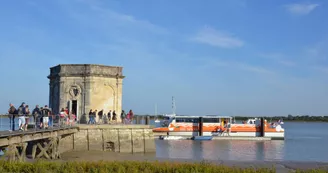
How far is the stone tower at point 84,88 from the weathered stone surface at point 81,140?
4570 mm

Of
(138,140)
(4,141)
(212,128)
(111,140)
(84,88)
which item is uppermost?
(84,88)

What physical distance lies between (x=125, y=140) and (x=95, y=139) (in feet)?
8.97


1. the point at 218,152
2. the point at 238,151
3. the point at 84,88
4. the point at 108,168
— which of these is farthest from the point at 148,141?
the point at 108,168

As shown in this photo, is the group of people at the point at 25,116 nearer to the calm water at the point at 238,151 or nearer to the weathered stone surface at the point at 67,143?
the weathered stone surface at the point at 67,143

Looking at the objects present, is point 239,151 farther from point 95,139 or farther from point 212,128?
point 95,139

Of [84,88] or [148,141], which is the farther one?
[84,88]

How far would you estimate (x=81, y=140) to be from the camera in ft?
110

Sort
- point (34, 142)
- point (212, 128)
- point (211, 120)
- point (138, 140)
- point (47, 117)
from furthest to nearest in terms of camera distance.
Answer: point (211, 120)
point (212, 128)
point (138, 140)
point (34, 142)
point (47, 117)

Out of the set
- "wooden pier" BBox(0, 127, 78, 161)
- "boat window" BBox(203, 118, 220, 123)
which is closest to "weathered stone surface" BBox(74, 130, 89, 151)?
"wooden pier" BBox(0, 127, 78, 161)

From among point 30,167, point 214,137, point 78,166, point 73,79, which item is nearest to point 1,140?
point 30,167

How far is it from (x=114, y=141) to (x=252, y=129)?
1506 inches

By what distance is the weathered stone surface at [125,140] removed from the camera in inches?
1383

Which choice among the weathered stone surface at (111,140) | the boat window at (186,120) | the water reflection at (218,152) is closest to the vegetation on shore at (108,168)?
the weathered stone surface at (111,140)

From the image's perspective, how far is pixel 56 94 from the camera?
133 ft
